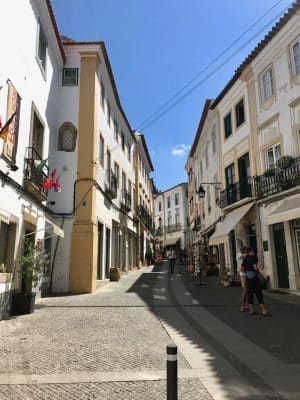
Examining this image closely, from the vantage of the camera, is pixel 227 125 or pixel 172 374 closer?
pixel 172 374

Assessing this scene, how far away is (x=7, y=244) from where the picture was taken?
33.1 ft

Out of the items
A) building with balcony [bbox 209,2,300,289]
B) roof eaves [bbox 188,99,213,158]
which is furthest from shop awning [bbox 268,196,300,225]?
roof eaves [bbox 188,99,213,158]

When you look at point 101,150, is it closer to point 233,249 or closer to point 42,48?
point 42,48

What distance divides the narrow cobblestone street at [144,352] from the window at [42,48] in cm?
837

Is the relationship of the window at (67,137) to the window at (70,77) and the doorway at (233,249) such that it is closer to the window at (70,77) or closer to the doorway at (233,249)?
the window at (70,77)

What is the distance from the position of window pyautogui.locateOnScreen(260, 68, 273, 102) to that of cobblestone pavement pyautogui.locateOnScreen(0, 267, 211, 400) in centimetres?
1042

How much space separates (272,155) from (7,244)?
10.9 meters

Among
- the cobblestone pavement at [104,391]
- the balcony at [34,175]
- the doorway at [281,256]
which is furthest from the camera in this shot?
the doorway at [281,256]

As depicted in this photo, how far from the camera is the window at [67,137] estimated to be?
15.4 metres

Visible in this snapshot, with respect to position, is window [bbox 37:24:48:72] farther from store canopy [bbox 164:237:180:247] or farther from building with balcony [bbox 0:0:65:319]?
store canopy [bbox 164:237:180:247]

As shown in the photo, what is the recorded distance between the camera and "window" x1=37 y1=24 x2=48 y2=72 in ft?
42.7

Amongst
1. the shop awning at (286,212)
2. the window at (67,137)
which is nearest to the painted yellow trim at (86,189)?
the window at (67,137)

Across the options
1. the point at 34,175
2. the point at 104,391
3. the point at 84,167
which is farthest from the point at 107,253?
the point at 104,391

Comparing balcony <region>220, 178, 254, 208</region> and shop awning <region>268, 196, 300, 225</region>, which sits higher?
balcony <region>220, 178, 254, 208</region>
